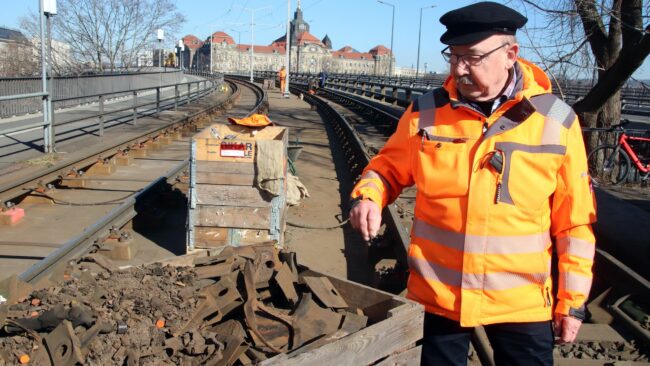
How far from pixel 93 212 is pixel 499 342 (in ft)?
22.7

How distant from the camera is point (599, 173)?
1179cm

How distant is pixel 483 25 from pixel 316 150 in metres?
13.7

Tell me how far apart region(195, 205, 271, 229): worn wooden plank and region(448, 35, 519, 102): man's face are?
12.5 ft

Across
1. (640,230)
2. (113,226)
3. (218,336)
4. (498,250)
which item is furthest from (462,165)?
(113,226)

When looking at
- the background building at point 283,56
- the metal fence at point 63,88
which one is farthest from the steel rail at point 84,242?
the background building at point 283,56

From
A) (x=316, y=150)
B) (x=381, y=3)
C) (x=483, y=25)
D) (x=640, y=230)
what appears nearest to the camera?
(x=483, y=25)

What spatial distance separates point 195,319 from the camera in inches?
125

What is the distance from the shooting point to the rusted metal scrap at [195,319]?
2875mm

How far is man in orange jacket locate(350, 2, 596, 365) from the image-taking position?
2439mm

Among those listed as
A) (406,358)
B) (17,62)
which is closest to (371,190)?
(406,358)

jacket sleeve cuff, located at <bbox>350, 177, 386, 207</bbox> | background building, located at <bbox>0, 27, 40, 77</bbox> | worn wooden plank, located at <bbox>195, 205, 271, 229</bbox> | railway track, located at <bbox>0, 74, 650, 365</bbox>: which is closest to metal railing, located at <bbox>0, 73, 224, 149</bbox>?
railway track, located at <bbox>0, 74, 650, 365</bbox>

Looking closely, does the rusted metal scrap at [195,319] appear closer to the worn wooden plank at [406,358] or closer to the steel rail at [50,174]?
the worn wooden plank at [406,358]

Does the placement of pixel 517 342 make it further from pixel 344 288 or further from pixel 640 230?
pixel 640 230

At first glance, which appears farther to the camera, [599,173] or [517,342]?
[599,173]
